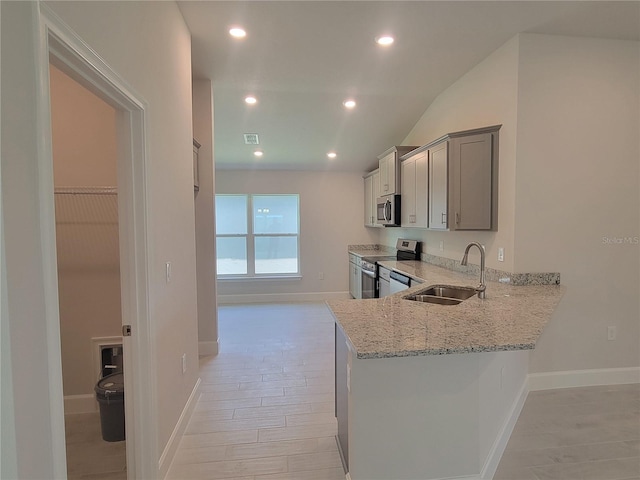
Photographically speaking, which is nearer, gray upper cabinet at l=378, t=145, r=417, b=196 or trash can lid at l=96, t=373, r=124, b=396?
trash can lid at l=96, t=373, r=124, b=396

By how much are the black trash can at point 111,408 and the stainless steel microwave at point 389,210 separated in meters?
3.58

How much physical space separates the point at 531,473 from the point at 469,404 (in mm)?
708

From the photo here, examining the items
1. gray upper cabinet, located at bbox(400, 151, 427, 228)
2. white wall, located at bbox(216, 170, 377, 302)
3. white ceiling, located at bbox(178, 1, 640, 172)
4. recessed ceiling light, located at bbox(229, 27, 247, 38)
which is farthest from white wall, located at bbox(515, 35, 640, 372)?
white wall, located at bbox(216, 170, 377, 302)

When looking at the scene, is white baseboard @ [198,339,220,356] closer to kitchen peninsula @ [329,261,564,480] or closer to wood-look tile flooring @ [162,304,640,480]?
wood-look tile flooring @ [162,304,640,480]

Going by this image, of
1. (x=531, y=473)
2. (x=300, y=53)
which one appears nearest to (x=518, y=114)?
(x=300, y=53)

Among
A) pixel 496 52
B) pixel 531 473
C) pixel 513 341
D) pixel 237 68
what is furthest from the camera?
pixel 237 68

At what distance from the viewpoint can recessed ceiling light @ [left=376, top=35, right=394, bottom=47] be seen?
2.79 m

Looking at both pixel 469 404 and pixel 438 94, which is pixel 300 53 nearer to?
pixel 438 94

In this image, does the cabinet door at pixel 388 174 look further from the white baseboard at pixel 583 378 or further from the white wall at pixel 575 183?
the white baseboard at pixel 583 378

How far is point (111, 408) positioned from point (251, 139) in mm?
3798

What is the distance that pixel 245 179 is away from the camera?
625cm

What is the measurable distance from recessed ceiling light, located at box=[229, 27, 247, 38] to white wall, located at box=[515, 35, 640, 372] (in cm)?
222

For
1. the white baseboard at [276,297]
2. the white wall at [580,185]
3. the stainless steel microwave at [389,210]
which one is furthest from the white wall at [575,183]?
the white baseboard at [276,297]

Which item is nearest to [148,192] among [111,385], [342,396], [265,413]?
[111,385]
